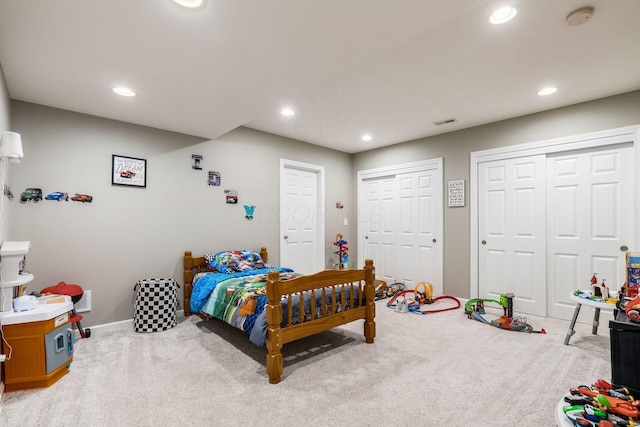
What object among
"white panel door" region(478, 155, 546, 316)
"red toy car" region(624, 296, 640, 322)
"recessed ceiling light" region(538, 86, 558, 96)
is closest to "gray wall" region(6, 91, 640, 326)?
"white panel door" region(478, 155, 546, 316)

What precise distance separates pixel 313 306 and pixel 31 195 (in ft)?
9.32

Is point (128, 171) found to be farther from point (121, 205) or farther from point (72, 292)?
point (72, 292)

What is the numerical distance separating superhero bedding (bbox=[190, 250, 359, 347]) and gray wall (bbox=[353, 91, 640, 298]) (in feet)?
7.12

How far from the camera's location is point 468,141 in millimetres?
4391

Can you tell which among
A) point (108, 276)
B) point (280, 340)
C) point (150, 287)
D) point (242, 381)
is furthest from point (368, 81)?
point (108, 276)

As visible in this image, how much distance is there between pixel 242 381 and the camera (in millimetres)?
2275

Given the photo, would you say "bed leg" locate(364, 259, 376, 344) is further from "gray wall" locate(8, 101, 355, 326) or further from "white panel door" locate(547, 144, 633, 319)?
"white panel door" locate(547, 144, 633, 319)

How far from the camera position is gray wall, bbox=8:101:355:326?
2.97 metres

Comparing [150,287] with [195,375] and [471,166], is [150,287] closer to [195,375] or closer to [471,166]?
[195,375]

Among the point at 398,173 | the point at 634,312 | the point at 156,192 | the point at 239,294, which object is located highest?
the point at 398,173

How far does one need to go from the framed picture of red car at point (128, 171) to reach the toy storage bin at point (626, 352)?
4009 mm

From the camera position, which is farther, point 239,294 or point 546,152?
point 546,152

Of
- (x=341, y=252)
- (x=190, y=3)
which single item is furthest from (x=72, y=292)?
(x=341, y=252)

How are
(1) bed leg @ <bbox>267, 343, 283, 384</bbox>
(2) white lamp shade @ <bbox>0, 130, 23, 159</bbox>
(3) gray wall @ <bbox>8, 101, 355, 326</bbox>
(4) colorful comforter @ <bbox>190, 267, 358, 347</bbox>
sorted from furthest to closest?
(3) gray wall @ <bbox>8, 101, 355, 326</bbox>
(4) colorful comforter @ <bbox>190, 267, 358, 347</bbox>
(1) bed leg @ <bbox>267, 343, 283, 384</bbox>
(2) white lamp shade @ <bbox>0, 130, 23, 159</bbox>
